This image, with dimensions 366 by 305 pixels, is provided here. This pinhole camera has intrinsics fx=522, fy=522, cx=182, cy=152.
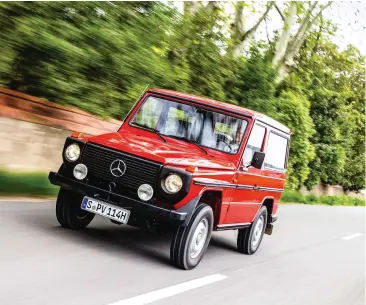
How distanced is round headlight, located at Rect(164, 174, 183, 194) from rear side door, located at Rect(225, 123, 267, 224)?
1340 mm

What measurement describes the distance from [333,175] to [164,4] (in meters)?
22.3

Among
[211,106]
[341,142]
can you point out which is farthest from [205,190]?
[341,142]

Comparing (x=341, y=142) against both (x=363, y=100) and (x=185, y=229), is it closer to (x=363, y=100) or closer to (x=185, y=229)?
(x=363, y=100)

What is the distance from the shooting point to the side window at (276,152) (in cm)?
790

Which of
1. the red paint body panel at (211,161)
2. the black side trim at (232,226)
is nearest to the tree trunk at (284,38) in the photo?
the red paint body panel at (211,161)

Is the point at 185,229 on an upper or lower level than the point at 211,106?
lower

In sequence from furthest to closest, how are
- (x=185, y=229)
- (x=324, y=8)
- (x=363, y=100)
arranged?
(x=363, y=100) → (x=324, y=8) → (x=185, y=229)

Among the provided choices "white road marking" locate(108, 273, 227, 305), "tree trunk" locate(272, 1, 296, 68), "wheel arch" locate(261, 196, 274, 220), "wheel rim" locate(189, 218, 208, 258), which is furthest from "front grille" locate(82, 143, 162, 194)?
"tree trunk" locate(272, 1, 296, 68)

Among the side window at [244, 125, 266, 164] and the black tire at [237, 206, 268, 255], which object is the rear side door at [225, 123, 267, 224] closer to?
the side window at [244, 125, 266, 164]

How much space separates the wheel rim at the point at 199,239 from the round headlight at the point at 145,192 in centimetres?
70

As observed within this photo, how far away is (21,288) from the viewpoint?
167 inches

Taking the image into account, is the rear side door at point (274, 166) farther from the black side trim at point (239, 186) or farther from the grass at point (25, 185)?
the grass at point (25, 185)

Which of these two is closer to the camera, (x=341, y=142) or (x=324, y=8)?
(x=324, y=8)

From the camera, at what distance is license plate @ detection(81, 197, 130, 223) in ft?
18.9
